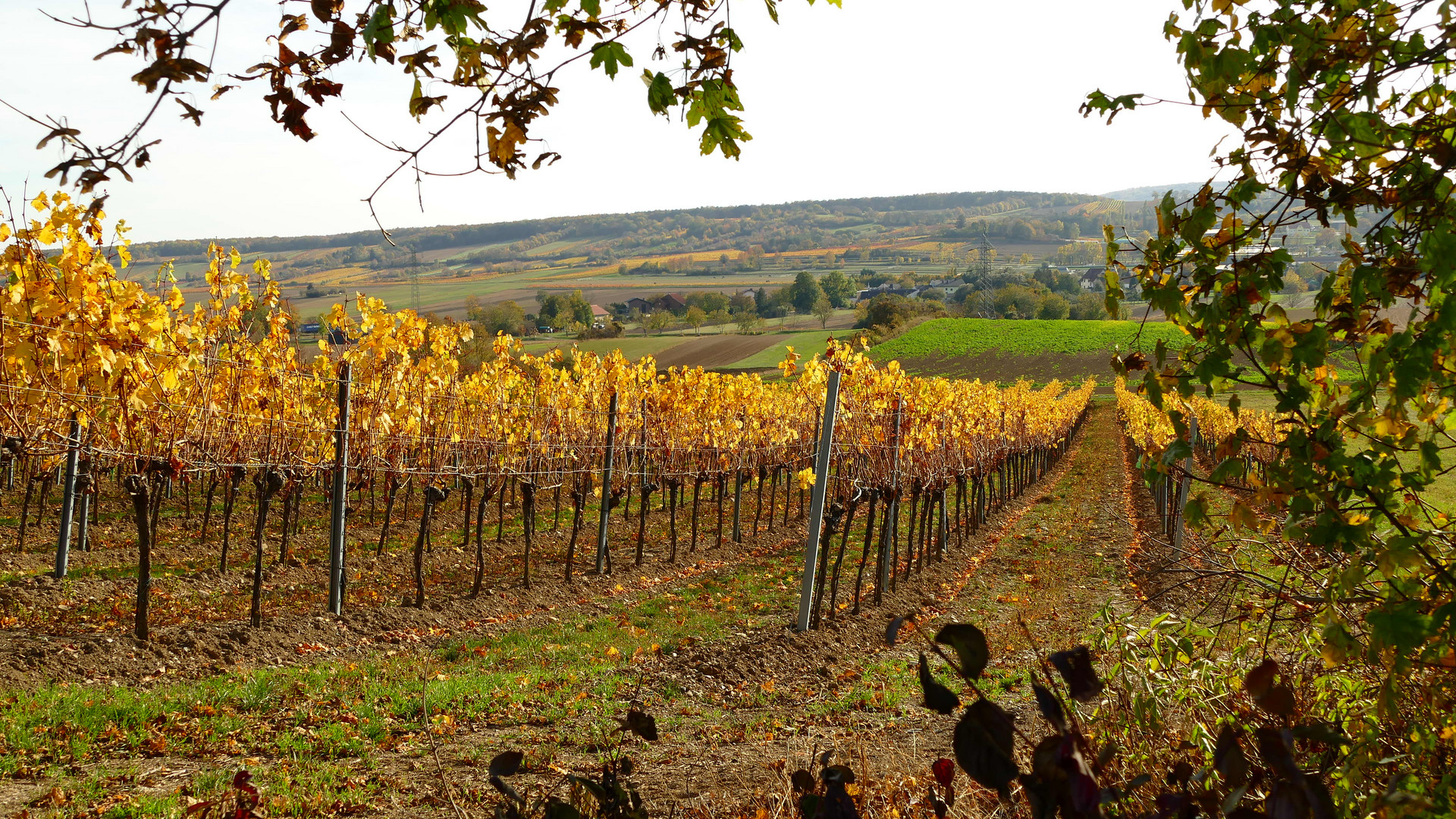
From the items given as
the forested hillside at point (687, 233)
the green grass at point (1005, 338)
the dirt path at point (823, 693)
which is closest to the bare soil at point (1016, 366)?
the green grass at point (1005, 338)

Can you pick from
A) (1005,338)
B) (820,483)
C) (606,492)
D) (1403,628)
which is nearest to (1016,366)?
(1005,338)

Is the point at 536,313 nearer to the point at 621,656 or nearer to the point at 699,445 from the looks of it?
the point at 699,445

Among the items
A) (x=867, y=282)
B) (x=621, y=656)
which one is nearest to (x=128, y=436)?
(x=621, y=656)

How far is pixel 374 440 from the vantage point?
10539 mm

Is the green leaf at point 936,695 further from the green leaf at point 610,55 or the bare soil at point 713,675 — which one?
the green leaf at point 610,55

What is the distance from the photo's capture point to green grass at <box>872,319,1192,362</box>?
70.4m

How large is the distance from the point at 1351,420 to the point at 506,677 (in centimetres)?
623

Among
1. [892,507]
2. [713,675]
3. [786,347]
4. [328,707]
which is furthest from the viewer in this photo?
[786,347]

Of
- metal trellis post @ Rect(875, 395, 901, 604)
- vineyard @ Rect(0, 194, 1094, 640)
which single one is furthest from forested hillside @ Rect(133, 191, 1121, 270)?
metal trellis post @ Rect(875, 395, 901, 604)

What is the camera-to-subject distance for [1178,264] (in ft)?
7.55

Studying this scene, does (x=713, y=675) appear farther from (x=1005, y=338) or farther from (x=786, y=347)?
(x=1005, y=338)

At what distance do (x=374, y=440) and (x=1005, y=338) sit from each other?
70931 millimetres

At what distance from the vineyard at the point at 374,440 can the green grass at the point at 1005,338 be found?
171ft

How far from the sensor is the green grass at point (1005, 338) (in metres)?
70.4
